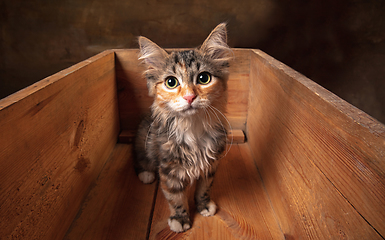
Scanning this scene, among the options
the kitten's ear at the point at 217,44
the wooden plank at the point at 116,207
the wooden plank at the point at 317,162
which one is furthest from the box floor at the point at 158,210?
the kitten's ear at the point at 217,44

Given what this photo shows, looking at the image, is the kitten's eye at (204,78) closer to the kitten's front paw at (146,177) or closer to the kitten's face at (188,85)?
the kitten's face at (188,85)

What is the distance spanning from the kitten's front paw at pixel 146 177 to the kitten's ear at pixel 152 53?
70 centimetres

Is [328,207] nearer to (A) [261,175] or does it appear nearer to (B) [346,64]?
(A) [261,175]

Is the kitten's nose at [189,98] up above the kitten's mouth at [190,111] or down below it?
above

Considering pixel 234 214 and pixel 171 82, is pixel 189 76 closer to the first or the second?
pixel 171 82

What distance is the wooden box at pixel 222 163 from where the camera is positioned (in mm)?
712

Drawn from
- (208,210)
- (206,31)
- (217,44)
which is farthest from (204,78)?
(206,31)

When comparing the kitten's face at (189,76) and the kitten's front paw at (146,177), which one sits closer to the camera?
the kitten's face at (189,76)

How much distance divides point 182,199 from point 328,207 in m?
0.65

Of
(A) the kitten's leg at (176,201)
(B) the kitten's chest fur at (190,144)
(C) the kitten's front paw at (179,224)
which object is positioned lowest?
(C) the kitten's front paw at (179,224)

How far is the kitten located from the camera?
107 cm

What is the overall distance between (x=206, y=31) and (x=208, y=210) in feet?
4.66

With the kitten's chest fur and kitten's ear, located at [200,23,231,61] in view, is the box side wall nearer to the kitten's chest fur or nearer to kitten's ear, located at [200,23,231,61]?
kitten's ear, located at [200,23,231,61]

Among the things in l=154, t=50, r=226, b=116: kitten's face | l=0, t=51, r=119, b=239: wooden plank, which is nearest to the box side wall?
l=0, t=51, r=119, b=239: wooden plank
